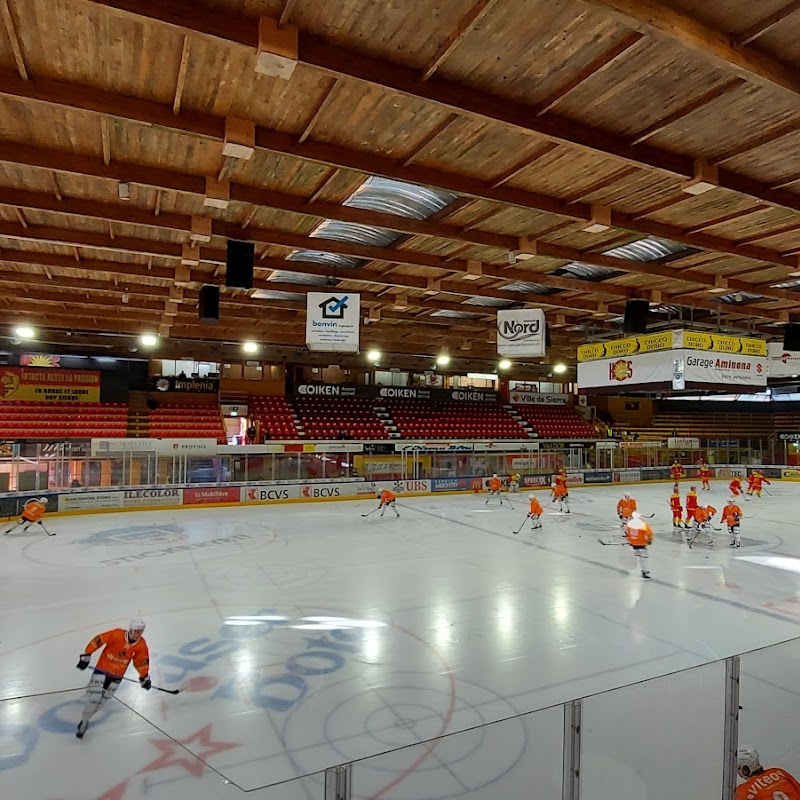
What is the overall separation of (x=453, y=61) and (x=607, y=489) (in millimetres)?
23813

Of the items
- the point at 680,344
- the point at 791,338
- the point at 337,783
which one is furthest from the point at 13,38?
the point at 791,338

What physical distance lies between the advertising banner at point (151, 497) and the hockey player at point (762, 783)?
1778cm

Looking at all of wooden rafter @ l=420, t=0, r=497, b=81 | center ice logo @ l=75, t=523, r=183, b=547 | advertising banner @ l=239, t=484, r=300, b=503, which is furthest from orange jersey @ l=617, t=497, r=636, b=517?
advertising banner @ l=239, t=484, r=300, b=503

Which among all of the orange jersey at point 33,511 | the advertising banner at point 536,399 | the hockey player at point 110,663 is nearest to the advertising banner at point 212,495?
the orange jersey at point 33,511

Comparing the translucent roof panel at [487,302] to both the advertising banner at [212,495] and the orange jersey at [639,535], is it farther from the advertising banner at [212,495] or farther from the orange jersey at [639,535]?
the advertising banner at [212,495]

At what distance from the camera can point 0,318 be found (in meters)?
18.1

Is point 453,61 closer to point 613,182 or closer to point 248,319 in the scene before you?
point 613,182

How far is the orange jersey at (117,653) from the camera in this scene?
4.98 meters

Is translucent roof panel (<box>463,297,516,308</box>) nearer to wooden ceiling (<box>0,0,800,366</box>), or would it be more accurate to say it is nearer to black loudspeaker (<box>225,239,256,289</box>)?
wooden ceiling (<box>0,0,800,366</box>)

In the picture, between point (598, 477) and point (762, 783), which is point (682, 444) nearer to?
point (598, 477)

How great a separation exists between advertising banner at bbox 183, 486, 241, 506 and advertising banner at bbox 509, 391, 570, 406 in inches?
825

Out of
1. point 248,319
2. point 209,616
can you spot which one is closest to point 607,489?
point 248,319

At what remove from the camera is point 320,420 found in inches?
1078

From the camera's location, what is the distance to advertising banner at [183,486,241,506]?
1881cm
